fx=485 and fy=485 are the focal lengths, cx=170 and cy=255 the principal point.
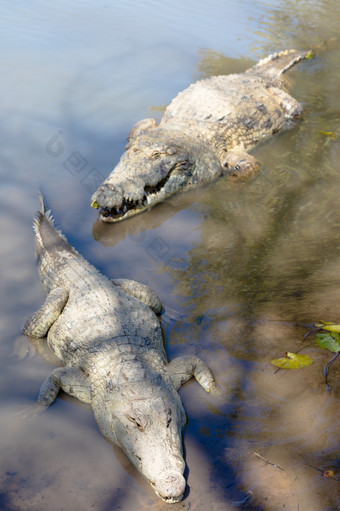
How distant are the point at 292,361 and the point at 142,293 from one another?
1417 mm

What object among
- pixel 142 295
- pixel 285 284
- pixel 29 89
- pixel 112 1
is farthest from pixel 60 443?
pixel 112 1

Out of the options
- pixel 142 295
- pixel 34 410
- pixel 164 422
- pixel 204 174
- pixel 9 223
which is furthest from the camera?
pixel 204 174

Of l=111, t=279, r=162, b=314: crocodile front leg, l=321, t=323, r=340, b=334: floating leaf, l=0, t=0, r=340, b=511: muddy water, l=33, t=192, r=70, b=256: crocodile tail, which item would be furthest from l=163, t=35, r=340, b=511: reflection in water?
l=33, t=192, r=70, b=256: crocodile tail

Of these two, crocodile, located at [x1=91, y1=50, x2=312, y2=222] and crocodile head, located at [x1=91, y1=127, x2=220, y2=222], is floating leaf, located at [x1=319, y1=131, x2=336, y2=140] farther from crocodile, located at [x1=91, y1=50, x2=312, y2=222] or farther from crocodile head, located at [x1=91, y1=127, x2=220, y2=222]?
crocodile head, located at [x1=91, y1=127, x2=220, y2=222]

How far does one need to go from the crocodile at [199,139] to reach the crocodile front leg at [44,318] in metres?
1.67

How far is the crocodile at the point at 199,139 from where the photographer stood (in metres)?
5.86

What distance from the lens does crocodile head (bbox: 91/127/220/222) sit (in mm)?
5598

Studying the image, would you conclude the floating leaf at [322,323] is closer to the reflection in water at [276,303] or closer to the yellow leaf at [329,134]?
the reflection in water at [276,303]

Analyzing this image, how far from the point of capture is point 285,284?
167 inches

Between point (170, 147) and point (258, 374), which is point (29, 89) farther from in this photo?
point (258, 374)

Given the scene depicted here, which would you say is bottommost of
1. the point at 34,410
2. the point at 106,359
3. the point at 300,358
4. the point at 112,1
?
the point at 34,410

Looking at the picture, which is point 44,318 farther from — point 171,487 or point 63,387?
point 171,487

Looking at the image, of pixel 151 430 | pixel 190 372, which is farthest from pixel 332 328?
pixel 151 430

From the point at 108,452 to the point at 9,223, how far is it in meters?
2.97
